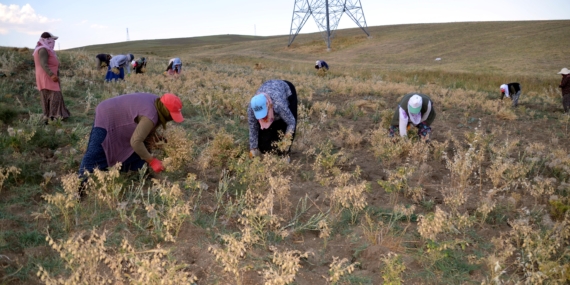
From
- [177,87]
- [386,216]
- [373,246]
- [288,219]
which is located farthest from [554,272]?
[177,87]

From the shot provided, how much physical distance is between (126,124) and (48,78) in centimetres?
307

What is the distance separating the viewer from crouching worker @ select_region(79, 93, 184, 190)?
3551 millimetres

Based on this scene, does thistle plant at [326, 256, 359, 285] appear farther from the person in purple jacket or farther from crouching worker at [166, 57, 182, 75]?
crouching worker at [166, 57, 182, 75]

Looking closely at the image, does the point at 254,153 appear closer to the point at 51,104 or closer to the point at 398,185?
the point at 398,185

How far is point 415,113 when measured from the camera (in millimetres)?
5293

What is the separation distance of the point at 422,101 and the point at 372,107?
10.6 ft

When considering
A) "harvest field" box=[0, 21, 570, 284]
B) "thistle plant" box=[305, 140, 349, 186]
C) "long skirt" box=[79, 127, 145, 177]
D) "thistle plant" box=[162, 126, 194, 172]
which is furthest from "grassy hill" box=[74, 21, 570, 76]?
"long skirt" box=[79, 127, 145, 177]

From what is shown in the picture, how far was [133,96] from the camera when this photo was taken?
3.65 metres

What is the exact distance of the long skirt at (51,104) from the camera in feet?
19.3

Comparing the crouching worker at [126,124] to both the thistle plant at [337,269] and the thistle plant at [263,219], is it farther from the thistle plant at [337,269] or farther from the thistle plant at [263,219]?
the thistle plant at [337,269]

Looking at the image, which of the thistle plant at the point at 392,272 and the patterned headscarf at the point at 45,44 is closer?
the thistle plant at the point at 392,272

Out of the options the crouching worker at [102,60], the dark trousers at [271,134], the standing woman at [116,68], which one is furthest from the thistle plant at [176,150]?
the crouching worker at [102,60]

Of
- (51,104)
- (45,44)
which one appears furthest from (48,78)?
(45,44)

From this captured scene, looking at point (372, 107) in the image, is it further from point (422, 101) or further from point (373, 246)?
point (373, 246)
